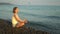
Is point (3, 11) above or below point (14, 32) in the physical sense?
above

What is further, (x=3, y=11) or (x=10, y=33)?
(x=3, y=11)

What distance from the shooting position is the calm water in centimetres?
261

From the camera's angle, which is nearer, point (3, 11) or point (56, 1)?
point (56, 1)

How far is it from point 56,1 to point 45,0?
157 millimetres

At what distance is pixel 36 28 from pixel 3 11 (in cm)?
55

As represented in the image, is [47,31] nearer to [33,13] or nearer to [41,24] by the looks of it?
[41,24]

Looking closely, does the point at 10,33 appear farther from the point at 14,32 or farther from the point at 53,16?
the point at 53,16

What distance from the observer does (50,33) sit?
8.52 feet

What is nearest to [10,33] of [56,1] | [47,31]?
[47,31]

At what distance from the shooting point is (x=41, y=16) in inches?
106

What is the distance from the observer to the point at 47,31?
8.60ft

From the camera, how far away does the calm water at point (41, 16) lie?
103 inches

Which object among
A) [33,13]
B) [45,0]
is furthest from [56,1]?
[33,13]

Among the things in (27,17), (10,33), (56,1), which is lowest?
(10,33)
